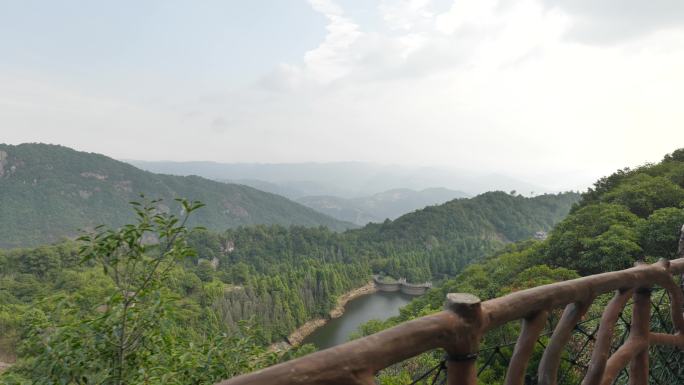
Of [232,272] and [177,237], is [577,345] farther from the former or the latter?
[232,272]

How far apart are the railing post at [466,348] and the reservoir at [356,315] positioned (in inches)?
1134

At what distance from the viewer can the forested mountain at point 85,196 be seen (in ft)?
242

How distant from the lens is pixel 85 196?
92125mm

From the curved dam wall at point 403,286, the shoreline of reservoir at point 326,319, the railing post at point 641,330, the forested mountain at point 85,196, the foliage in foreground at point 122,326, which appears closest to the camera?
the railing post at point 641,330

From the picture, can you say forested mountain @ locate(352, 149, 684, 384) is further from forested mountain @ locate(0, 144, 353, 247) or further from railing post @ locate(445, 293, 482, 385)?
forested mountain @ locate(0, 144, 353, 247)

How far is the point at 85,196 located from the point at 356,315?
85.2m

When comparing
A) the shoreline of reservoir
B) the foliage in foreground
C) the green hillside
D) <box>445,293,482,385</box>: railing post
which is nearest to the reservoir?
the shoreline of reservoir

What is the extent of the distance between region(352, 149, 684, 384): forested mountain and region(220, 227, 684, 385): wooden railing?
7031 millimetres

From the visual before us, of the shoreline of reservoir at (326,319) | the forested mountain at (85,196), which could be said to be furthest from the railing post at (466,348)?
the forested mountain at (85,196)

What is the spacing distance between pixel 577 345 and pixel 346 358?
9.07m

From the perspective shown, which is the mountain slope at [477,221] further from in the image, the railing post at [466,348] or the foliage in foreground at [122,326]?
the railing post at [466,348]

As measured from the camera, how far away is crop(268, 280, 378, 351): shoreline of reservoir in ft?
105

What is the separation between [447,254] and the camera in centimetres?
5594

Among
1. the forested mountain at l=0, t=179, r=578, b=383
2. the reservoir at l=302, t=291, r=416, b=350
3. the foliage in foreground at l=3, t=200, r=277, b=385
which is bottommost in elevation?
the reservoir at l=302, t=291, r=416, b=350
